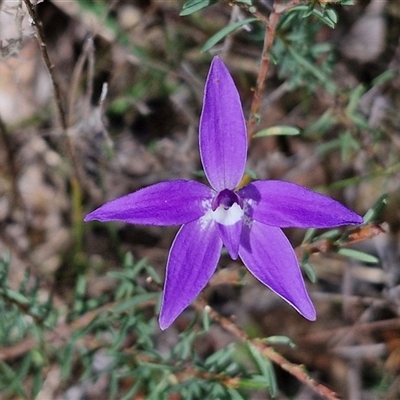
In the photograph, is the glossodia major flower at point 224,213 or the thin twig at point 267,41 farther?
the thin twig at point 267,41

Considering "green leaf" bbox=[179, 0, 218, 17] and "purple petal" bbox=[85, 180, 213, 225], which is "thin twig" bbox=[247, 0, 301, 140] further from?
"purple petal" bbox=[85, 180, 213, 225]

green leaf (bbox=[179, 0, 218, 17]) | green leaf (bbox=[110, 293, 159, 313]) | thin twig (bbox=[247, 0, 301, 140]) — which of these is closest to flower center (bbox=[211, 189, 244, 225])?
thin twig (bbox=[247, 0, 301, 140])

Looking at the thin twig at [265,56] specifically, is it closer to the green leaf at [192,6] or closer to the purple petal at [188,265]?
the green leaf at [192,6]

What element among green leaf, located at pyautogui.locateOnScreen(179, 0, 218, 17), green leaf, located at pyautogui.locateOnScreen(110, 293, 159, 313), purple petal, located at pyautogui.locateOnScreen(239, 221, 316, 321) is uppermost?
green leaf, located at pyautogui.locateOnScreen(179, 0, 218, 17)

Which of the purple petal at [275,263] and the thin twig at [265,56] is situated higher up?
the thin twig at [265,56]

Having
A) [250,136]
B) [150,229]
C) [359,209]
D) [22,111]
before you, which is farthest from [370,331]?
[22,111]

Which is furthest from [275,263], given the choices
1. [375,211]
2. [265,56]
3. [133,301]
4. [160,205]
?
[133,301]

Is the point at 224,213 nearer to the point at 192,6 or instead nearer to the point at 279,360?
the point at 279,360

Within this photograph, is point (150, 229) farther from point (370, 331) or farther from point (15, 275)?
point (370, 331)

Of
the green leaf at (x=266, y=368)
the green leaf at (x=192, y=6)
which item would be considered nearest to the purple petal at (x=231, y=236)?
the green leaf at (x=266, y=368)

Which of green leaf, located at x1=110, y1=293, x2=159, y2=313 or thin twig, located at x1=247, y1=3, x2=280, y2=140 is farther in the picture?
green leaf, located at x1=110, y1=293, x2=159, y2=313
